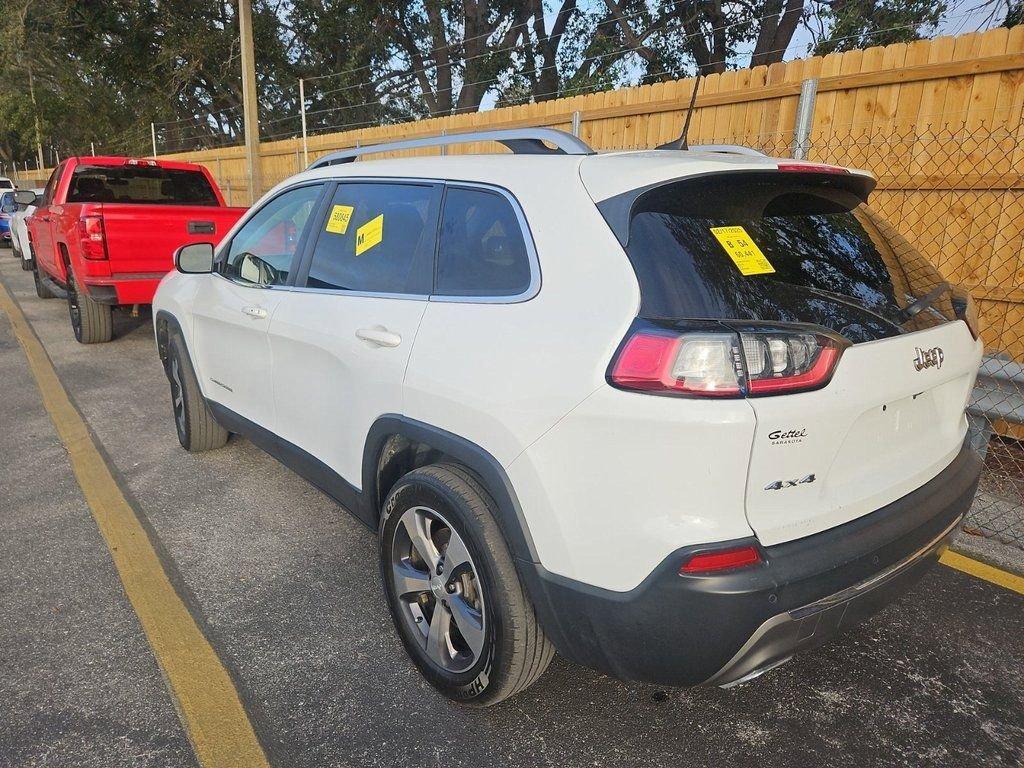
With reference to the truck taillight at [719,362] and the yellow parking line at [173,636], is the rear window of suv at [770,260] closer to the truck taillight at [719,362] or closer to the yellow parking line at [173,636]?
the truck taillight at [719,362]

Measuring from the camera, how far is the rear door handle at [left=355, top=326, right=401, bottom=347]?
7.84 feet

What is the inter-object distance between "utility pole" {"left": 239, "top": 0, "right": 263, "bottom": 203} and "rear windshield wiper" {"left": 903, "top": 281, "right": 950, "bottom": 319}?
14.2 m

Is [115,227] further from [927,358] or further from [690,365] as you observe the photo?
[927,358]

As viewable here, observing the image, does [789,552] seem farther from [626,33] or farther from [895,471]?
[626,33]

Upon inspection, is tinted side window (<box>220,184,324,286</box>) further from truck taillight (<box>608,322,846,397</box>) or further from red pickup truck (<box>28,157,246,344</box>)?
red pickup truck (<box>28,157,246,344</box>)

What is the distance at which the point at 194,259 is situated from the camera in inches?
155

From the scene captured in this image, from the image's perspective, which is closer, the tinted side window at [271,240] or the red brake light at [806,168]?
the red brake light at [806,168]

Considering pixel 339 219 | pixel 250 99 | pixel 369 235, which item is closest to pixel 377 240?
pixel 369 235

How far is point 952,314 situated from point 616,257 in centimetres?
127

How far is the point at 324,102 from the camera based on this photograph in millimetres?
24547

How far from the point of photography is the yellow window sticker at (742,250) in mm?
1881

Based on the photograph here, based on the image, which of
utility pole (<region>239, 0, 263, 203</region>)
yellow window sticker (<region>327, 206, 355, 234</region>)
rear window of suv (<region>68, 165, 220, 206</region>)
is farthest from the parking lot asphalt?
utility pole (<region>239, 0, 263, 203</region>)

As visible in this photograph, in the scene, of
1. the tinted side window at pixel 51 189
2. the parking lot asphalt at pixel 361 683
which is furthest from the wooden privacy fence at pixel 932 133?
the tinted side window at pixel 51 189

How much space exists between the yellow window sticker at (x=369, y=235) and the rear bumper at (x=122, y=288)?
4685 millimetres
